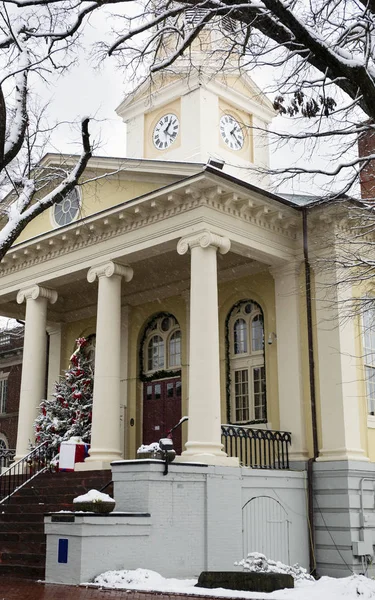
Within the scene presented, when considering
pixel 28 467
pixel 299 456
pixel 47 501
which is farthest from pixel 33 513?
pixel 299 456

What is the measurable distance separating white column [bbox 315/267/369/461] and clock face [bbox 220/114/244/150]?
1106 centimetres

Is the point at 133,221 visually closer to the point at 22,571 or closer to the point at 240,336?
the point at 240,336

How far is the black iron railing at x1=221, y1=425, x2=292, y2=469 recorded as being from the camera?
15.8m

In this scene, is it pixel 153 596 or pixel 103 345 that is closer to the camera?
pixel 153 596

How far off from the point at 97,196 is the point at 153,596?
418 inches

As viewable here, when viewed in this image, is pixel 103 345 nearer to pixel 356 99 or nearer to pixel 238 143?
pixel 356 99

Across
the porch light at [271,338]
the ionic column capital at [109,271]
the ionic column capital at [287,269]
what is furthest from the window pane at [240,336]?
the ionic column capital at [109,271]

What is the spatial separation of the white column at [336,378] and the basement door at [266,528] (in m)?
1.61

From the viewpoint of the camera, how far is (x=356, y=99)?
8945 millimetres

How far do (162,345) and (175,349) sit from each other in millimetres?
489

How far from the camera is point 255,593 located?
9.77 metres

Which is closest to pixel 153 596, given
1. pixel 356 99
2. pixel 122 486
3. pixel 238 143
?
pixel 122 486

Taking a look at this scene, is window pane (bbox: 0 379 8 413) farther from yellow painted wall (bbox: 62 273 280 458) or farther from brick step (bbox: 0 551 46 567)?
brick step (bbox: 0 551 46 567)

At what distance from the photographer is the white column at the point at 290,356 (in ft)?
55.0
